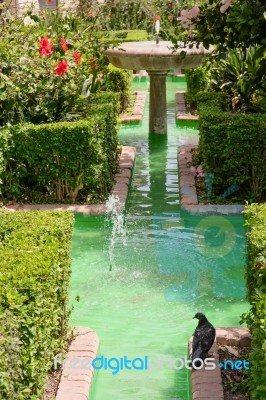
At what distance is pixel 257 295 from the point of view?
3947mm

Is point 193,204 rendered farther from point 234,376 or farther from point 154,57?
point 234,376

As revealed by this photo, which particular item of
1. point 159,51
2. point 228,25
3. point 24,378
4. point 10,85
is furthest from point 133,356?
point 159,51

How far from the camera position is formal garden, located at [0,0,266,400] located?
4.19m

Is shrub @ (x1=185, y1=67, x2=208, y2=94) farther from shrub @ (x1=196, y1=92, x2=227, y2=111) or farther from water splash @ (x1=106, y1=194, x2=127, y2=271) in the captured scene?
water splash @ (x1=106, y1=194, x2=127, y2=271)

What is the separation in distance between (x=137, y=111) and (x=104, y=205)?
560 cm

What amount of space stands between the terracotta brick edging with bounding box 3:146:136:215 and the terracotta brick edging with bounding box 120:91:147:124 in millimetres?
2756

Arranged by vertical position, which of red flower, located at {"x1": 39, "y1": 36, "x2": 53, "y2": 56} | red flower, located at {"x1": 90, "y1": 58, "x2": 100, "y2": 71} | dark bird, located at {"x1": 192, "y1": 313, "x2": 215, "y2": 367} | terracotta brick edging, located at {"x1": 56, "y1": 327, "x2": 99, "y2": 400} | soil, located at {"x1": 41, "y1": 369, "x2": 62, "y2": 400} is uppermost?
red flower, located at {"x1": 39, "y1": 36, "x2": 53, "y2": 56}

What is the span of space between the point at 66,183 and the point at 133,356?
335cm

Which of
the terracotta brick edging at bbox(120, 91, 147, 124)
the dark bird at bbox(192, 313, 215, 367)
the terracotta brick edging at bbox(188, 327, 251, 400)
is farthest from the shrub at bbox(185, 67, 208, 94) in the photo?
the dark bird at bbox(192, 313, 215, 367)

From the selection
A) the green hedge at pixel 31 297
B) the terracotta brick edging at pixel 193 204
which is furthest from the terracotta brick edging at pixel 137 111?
the green hedge at pixel 31 297

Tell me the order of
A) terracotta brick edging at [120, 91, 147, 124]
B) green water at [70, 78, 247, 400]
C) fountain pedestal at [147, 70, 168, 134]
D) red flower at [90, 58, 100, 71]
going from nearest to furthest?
green water at [70, 78, 247, 400], red flower at [90, 58, 100, 71], fountain pedestal at [147, 70, 168, 134], terracotta brick edging at [120, 91, 147, 124]

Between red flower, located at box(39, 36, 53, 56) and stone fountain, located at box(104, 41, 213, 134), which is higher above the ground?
red flower, located at box(39, 36, 53, 56)

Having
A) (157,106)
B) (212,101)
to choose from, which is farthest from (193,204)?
(157,106)

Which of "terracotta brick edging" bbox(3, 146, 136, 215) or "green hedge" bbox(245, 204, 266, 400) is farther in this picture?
"terracotta brick edging" bbox(3, 146, 136, 215)
